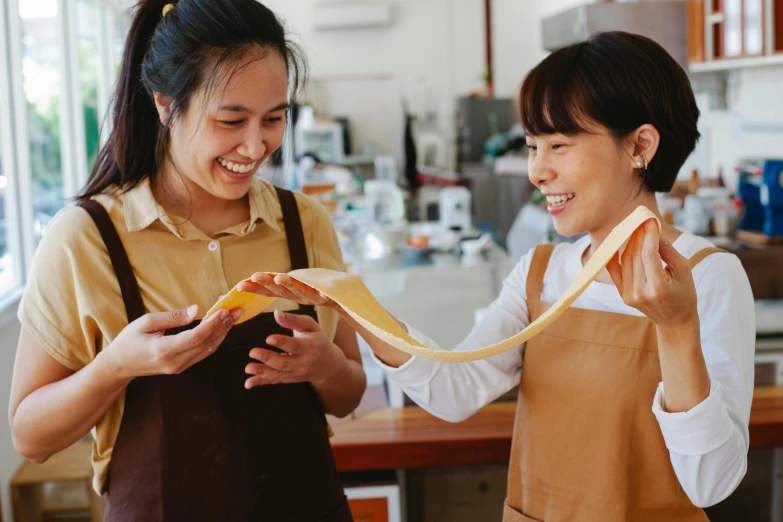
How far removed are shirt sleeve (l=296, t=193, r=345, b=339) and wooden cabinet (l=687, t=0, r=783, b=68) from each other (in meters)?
2.56

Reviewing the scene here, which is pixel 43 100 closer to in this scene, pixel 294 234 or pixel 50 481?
pixel 50 481

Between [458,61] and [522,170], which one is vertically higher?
[458,61]

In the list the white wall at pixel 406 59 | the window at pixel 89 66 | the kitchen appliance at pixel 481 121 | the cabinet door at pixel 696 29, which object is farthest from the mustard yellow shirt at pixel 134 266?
the white wall at pixel 406 59

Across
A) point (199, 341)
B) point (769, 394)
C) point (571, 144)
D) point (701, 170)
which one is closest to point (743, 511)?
point (769, 394)

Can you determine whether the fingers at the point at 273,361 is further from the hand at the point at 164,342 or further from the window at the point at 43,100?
the window at the point at 43,100

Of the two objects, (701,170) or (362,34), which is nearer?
(701,170)

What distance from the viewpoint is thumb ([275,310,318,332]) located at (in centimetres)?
130

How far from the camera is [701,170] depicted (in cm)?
509

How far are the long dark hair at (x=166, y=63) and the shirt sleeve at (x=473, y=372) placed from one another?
52 centimetres

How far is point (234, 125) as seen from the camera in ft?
4.39

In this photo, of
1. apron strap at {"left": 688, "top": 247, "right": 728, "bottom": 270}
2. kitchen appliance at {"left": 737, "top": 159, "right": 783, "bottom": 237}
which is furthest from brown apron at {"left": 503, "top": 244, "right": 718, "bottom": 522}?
kitchen appliance at {"left": 737, "top": 159, "right": 783, "bottom": 237}

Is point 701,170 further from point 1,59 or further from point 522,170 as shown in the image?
point 1,59

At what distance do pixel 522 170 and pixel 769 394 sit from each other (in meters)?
4.33

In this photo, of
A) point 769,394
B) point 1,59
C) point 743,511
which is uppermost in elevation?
point 1,59
